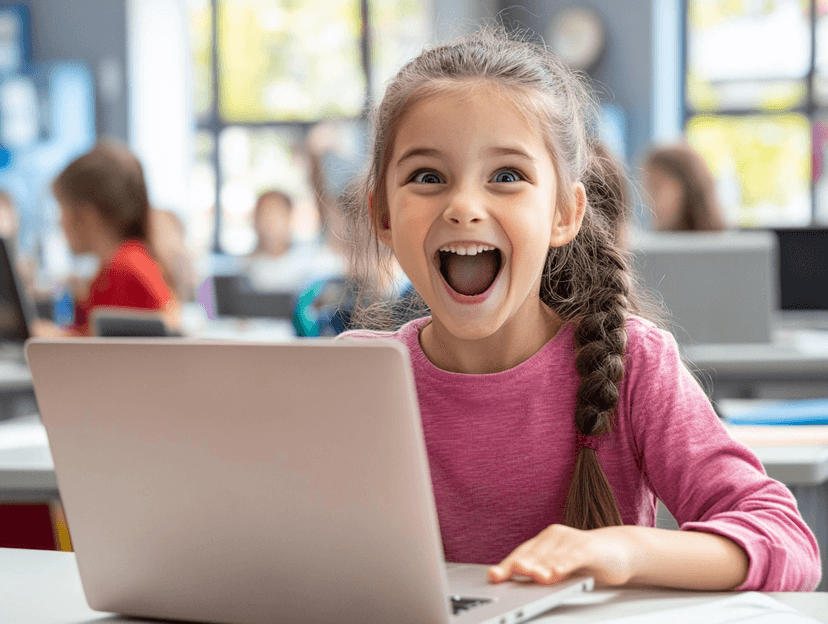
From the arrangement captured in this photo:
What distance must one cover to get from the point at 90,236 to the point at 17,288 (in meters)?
0.26

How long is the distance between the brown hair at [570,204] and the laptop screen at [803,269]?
2.75 m

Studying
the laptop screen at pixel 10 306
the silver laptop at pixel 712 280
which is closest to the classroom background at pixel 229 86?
the laptop screen at pixel 10 306

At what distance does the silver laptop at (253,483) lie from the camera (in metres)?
0.66

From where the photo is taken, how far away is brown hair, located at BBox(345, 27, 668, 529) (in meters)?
1.09

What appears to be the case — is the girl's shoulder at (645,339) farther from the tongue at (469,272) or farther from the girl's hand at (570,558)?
the girl's hand at (570,558)

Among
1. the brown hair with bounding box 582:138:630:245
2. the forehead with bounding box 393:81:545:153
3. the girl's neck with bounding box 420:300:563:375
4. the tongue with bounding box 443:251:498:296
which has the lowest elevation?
the girl's neck with bounding box 420:300:563:375

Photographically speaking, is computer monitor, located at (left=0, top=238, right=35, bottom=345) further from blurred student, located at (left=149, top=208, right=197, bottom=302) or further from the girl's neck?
the girl's neck

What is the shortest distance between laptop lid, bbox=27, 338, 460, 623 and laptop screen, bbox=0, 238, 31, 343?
93.2 inches

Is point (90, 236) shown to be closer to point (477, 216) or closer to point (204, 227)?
point (477, 216)

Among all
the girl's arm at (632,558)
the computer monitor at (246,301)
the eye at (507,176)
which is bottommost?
the computer monitor at (246,301)

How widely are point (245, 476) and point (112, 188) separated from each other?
8.36 ft

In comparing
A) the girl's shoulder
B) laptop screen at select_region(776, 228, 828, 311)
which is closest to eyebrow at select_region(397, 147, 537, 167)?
the girl's shoulder

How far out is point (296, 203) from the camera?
797 centimetres

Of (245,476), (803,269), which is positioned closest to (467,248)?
(245,476)
